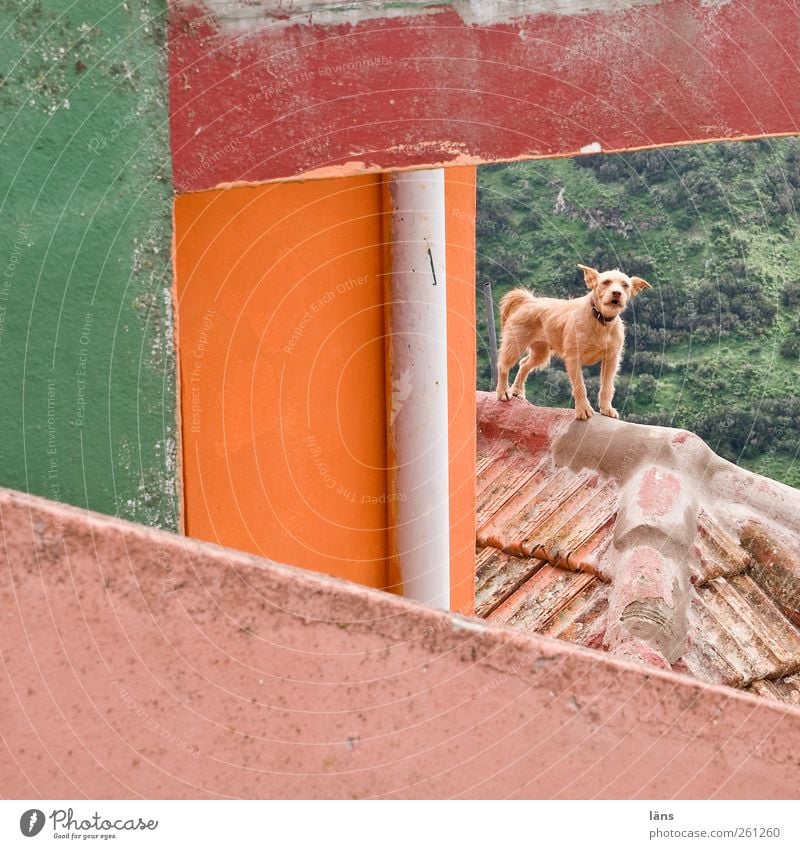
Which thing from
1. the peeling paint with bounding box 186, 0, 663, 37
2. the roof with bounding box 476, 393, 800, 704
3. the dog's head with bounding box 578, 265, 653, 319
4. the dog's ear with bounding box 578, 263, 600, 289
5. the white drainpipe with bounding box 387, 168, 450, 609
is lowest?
the roof with bounding box 476, 393, 800, 704

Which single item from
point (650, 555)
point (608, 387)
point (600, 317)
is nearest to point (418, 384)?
point (650, 555)

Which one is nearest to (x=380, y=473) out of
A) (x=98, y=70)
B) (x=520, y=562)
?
(x=520, y=562)

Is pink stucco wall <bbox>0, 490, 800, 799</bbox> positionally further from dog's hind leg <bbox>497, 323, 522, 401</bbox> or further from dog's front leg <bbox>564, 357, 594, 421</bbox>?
dog's hind leg <bbox>497, 323, 522, 401</bbox>

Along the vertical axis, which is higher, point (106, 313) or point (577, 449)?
point (106, 313)

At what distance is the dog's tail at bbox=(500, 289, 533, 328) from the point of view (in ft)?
19.4

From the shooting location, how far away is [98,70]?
221 cm

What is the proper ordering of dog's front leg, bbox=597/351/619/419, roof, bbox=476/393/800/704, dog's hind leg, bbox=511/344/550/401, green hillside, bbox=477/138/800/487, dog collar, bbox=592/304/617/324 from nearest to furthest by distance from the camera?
roof, bbox=476/393/800/704 → dog collar, bbox=592/304/617/324 → dog's front leg, bbox=597/351/619/419 → dog's hind leg, bbox=511/344/550/401 → green hillside, bbox=477/138/800/487

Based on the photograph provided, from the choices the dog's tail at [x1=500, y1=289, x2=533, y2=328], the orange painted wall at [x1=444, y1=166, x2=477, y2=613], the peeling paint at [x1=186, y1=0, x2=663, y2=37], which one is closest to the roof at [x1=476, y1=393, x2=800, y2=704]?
the orange painted wall at [x1=444, y1=166, x2=477, y2=613]

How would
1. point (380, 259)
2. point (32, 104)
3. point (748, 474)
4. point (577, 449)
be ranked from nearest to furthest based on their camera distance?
point (32, 104) → point (380, 259) → point (748, 474) → point (577, 449)

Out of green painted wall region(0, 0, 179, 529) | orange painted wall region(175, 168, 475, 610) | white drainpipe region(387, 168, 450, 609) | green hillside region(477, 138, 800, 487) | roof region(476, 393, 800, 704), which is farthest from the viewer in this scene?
green hillside region(477, 138, 800, 487)

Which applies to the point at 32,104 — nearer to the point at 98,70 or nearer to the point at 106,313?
the point at 98,70

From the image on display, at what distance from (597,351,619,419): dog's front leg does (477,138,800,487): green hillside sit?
2.71 ft

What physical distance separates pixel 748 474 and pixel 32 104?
3.31 meters

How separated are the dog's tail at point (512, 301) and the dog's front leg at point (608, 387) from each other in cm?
85
